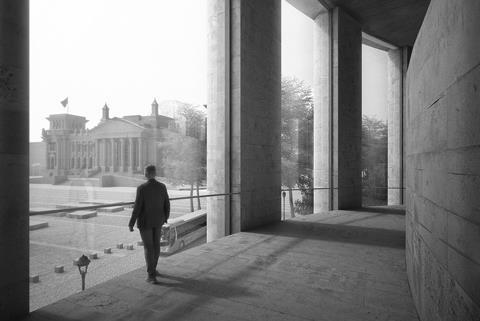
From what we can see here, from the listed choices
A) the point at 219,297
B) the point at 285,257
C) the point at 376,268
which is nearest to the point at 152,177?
the point at 219,297

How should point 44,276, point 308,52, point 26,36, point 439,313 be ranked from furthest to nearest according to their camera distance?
point 308,52 < point 44,276 < point 26,36 < point 439,313

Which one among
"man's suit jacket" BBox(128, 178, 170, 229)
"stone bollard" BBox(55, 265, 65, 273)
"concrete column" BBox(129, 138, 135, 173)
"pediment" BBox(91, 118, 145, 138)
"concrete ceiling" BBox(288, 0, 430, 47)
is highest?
"concrete ceiling" BBox(288, 0, 430, 47)

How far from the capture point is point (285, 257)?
5426 millimetres

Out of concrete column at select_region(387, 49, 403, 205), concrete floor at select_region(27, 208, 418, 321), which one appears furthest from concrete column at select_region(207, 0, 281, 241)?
concrete column at select_region(387, 49, 403, 205)

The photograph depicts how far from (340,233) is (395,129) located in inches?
409

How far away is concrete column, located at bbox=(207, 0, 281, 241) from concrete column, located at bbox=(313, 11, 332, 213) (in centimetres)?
441

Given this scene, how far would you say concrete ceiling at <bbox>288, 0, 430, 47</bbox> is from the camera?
454 inches

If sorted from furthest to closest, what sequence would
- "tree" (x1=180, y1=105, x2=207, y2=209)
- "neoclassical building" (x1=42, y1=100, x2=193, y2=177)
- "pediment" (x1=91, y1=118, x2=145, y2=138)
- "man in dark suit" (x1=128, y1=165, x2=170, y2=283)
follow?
"tree" (x1=180, y1=105, x2=207, y2=209) → "pediment" (x1=91, y1=118, x2=145, y2=138) → "neoclassical building" (x1=42, y1=100, x2=193, y2=177) → "man in dark suit" (x1=128, y1=165, x2=170, y2=283)

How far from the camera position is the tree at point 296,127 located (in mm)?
21922

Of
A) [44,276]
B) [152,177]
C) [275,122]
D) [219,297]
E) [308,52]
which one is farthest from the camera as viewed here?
[308,52]

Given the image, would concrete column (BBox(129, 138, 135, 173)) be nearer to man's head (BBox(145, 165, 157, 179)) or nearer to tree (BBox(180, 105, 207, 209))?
tree (BBox(180, 105, 207, 209))

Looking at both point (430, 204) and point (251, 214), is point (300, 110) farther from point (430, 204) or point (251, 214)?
point (430, 204)

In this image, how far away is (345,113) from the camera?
12016 mm

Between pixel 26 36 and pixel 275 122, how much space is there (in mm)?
6759
